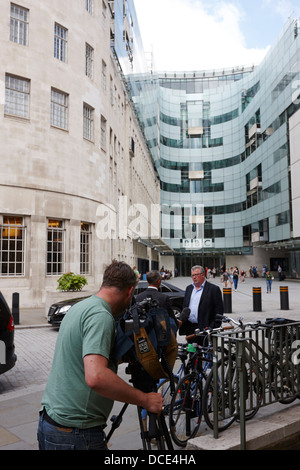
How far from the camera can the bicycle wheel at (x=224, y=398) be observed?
13.1 feet

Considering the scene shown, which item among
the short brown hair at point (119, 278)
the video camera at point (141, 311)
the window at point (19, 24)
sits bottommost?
the video camera at point (141, 311)

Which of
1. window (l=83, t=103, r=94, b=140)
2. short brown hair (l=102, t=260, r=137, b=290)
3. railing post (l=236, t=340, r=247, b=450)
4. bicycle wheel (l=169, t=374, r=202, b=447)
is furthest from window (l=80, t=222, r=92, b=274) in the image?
short brown hair (l=102, t=260, r=137, b=290)

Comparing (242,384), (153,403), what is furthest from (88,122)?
(153,403)

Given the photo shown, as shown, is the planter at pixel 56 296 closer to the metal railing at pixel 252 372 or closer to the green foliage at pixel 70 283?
the green foliage at pixel 70 283

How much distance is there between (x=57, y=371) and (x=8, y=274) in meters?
18.1

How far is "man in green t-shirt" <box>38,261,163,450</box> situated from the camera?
207 cm

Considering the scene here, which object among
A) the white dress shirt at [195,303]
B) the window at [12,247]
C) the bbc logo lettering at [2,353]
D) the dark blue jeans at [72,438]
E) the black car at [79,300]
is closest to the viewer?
the dark blue jeans at [72,438]

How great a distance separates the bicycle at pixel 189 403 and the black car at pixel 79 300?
8.05 m

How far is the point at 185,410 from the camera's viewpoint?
4230 mm

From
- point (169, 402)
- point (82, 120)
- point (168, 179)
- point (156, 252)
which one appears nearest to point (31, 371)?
point (169, 402)

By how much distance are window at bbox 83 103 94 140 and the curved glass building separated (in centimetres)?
Result: 2720

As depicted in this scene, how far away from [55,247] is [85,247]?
8.07 feet

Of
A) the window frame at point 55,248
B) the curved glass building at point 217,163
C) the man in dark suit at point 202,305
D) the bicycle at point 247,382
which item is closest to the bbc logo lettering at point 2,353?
the man in dark suit at point 202,305
